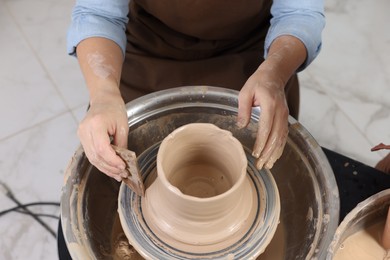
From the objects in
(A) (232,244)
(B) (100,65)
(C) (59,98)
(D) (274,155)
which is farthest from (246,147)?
(C) (59,98)

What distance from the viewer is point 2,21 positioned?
2.36 meters

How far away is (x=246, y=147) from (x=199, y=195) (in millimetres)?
236

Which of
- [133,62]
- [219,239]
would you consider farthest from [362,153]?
[219,239]

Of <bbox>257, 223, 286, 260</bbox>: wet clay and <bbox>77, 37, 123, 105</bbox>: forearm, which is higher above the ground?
<bbox>77, 37, 123, 105</bbox>: forearm

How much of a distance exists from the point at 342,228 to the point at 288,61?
46 cm

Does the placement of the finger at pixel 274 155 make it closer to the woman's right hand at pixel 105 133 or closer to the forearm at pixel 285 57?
the forearm at pixel 285 57

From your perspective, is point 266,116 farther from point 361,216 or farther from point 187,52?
point 187,52

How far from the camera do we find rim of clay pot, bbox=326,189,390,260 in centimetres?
88

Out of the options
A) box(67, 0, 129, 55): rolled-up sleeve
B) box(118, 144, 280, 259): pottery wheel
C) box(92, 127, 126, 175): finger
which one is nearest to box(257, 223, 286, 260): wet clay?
box(118, 144, 280, 259): pottery wheel

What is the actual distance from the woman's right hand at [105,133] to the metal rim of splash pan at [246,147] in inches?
2.9

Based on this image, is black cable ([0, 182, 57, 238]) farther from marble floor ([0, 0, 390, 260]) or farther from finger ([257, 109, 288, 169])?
finger ([257, 109, 288, 169])

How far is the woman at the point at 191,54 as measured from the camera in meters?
1.02

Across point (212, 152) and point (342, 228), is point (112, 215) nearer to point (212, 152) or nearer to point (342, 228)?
point (212, 152)

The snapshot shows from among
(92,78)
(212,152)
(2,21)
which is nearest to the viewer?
(212,152)
